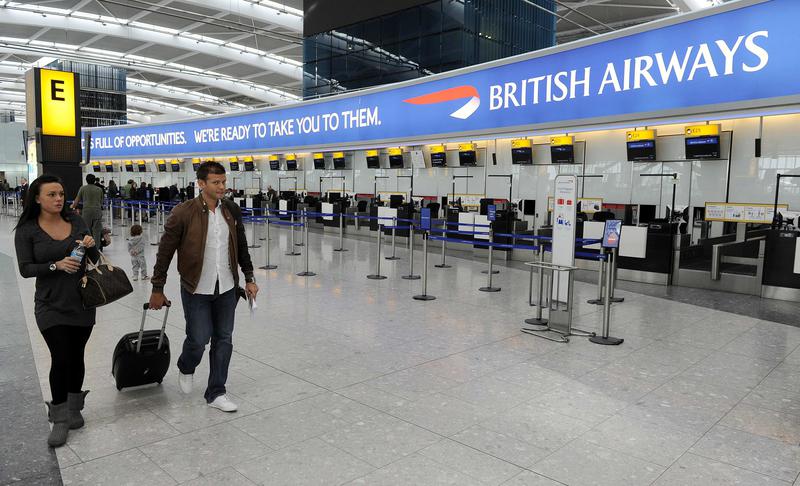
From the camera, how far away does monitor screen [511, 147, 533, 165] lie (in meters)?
14.2

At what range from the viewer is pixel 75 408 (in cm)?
357

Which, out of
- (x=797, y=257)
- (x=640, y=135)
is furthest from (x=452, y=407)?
(x=640, y=135)

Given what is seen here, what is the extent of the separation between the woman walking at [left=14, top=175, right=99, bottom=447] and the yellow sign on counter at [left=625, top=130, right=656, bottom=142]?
11424mm

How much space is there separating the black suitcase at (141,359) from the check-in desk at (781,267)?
334 inches

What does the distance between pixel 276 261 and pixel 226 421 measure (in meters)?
7.93

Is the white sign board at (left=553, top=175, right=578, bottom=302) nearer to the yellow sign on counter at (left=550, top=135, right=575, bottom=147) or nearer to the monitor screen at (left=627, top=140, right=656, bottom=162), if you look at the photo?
the monitor screen at (left=627, top=140, right=656, bottom=162)

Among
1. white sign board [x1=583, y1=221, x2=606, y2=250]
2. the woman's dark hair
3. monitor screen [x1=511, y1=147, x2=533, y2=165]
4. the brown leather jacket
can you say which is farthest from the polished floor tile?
monitor screen [x1=511, y1=147, x2=533, y2=165]

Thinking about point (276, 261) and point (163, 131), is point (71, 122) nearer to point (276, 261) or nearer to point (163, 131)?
point (276, 261)

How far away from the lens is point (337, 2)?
2023cm

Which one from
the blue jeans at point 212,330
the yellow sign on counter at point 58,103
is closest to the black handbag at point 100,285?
the blue jeans at point 212,330

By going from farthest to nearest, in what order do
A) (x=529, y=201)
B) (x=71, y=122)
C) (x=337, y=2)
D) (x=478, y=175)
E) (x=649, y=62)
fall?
(x=337, y=2)
(x=478, y=175)
(x=529, y=201)
(x=71, y=122)
(x=649, y=62)

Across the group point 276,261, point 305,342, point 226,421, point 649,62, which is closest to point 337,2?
point 276,261

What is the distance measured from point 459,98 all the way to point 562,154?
3.30 meters

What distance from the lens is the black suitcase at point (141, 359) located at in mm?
4105
